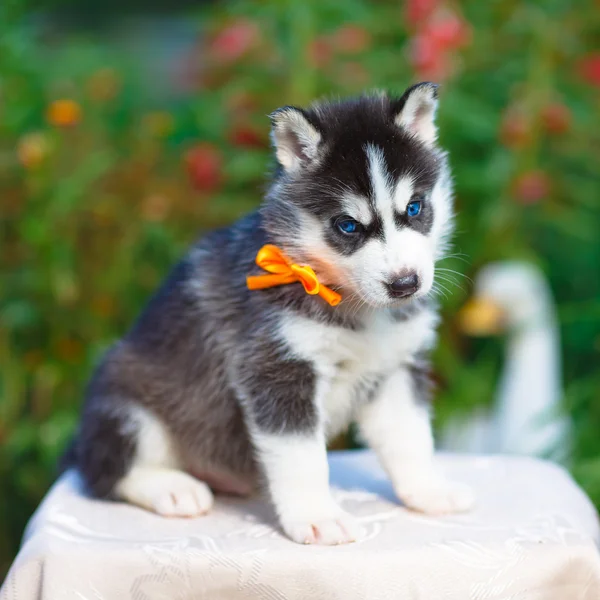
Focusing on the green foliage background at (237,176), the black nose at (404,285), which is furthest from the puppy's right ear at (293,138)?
the green foliage background at (237,176)

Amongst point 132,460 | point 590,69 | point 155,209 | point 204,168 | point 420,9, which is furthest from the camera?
point 590,69

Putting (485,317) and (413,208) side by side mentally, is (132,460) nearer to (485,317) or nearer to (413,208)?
(413,208)

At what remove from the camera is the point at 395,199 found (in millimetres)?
2234

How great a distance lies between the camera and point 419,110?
7.87 ft

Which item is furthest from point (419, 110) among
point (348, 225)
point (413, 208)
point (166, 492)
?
point (166, 492)

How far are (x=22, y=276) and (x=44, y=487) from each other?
1.07 meters

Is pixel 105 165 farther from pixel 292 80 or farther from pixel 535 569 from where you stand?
pixel 535 569

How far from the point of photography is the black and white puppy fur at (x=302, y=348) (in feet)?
7.41

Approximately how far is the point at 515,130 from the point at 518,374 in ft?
4.37

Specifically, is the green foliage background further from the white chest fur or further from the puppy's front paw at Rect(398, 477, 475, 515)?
the white chest fur

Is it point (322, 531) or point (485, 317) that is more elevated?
point (322, 531)

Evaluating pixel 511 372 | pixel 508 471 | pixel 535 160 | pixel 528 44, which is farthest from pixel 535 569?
pixel 528 44

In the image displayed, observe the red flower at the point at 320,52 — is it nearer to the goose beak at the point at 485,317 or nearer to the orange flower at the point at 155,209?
the orange flower at the point at 155,209

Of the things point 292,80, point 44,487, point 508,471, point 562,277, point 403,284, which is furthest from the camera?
point 562,277
